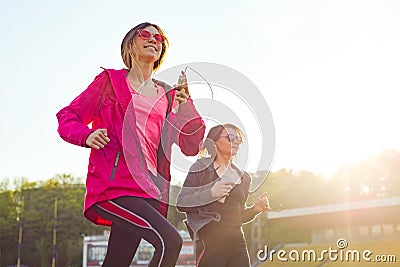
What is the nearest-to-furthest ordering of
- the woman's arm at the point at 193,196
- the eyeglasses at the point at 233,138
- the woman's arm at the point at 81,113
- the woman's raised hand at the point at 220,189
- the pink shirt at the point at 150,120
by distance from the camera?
the woman's arm at the point at 81,113 → the pink shirt at the point at 150,120 → the woman's raised hand at the point at 220,189 → the woman's arm at the point at 193,196 → the eyeglasses at the point at 233,138

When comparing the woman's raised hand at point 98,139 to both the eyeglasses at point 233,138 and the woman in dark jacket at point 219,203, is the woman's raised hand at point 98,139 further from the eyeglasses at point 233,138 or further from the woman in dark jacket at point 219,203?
the eyeglasses at point 233,138

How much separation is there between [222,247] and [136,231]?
137 centimetres

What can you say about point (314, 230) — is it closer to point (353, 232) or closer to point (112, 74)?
point (353, 232)

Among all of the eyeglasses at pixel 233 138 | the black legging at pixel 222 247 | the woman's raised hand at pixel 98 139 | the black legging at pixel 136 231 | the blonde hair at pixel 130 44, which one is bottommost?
the black legging at pixel 222 247

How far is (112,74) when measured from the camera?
10.3ft

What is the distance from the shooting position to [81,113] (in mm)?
3033

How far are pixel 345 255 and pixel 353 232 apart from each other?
381 centimetres

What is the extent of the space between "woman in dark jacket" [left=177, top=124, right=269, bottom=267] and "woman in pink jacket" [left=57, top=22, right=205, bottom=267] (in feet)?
2.71

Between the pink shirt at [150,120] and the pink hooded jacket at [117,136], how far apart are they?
3cm

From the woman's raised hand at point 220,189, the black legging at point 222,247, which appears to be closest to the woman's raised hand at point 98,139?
the woman's raised hand at point 220,189

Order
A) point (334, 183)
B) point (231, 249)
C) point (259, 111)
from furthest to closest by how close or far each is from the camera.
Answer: point (334, 183) → point (231, 249) → point (259, 111)

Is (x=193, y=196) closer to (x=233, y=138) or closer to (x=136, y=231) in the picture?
(x=233, y=138)

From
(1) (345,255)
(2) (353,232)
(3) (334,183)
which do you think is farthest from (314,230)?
(3) (334,183)

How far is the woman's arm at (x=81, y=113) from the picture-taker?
9.31ft
